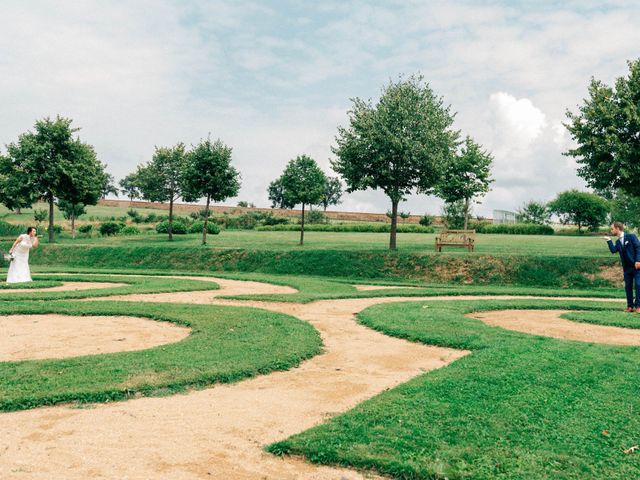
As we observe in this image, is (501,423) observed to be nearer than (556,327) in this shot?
Yes

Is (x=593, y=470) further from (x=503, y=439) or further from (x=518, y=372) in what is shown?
(x=518, y=372)

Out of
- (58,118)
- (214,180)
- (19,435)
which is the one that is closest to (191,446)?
(19,435)

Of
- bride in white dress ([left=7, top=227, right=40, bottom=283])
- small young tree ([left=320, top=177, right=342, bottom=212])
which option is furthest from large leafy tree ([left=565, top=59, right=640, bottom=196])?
small young tree ([left=320, top=177, right=342, bottom=212])

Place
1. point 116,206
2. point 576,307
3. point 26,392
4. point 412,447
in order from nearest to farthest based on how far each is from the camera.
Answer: point 412,447, point 26,392, point 576,307, point 116,206

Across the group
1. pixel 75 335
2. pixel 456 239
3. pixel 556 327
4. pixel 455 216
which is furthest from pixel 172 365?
pixel 455 216

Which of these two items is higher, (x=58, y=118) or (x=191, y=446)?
(x=58, y=118)

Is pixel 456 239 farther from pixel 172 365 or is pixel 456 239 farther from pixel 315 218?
pixel 315 218

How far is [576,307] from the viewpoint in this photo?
14.7m

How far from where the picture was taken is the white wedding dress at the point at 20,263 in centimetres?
1869

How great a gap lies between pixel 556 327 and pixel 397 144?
1729cm

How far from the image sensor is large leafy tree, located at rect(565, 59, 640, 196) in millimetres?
25234

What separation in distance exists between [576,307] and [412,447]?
38.6 ft

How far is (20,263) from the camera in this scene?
19.0m

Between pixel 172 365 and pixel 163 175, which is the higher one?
pixel 163 175
